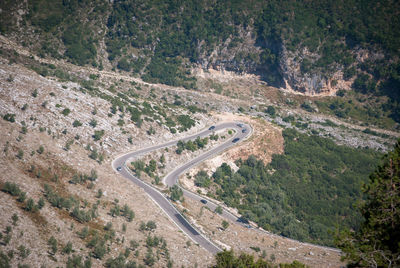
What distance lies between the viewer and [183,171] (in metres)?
86.7

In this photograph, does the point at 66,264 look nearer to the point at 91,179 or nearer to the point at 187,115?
the point at 91,179

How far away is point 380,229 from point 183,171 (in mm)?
61533

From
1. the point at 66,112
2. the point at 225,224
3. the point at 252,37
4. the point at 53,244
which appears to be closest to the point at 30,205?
the point at 53,244

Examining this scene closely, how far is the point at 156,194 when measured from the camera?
2788 inches

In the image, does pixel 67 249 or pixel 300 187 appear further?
pixel 300 187

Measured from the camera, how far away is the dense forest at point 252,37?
475 ft

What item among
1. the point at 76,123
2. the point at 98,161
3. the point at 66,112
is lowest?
the point at 98,161

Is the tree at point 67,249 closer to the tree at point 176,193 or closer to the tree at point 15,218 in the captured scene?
the tree at point 15,218

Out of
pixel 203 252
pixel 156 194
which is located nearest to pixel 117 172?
pixel 156 194

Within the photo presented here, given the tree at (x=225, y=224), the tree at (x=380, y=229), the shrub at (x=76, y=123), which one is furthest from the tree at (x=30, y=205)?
the tree at (x=380, y=229)

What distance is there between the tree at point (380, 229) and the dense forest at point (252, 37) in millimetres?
115448

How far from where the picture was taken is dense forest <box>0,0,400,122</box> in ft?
475

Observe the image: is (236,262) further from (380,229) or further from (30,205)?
(30,205)

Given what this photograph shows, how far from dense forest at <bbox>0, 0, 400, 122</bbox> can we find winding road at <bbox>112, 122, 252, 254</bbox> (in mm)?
39642
